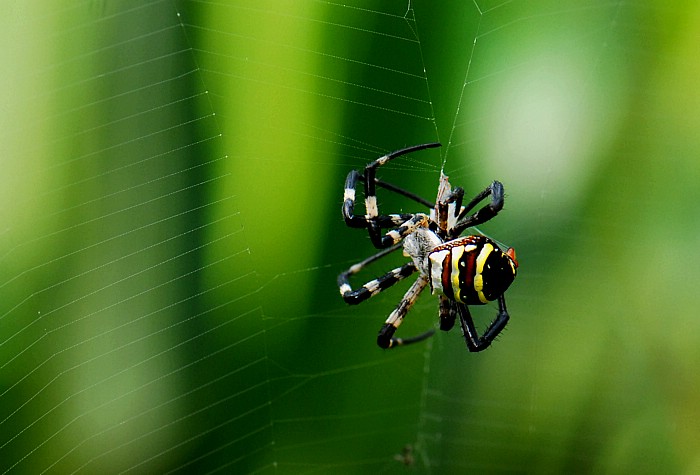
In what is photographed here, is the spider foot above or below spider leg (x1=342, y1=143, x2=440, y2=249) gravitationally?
below

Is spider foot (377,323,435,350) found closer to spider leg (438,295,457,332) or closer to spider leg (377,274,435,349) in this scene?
spider leg (377,274,435,349)

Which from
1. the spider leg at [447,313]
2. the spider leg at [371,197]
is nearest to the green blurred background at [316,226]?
the spider leg at [371,197]

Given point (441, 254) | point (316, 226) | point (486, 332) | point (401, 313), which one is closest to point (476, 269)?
point (441, 254)

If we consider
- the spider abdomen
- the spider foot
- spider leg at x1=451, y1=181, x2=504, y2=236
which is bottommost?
the spider foot

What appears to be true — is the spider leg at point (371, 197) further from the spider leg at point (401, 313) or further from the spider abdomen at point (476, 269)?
the spider leg at point (401, 313)

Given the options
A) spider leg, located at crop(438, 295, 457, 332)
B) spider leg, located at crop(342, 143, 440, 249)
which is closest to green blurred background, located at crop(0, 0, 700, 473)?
spider leg, located at crop(342, 143, 440, 249)
